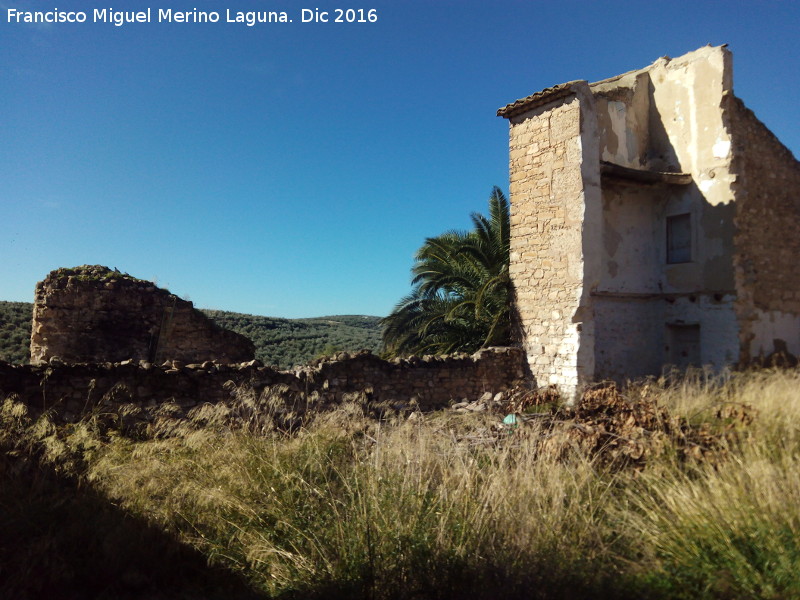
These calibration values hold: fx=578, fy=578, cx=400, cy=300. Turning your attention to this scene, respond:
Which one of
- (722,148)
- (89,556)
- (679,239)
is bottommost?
(89,556)

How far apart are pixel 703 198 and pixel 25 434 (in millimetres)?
12574

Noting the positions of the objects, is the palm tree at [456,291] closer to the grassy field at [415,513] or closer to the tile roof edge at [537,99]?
the tile roof edge at [537,99]

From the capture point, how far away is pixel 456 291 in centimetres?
1493

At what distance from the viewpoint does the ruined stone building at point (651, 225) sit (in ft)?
37.0

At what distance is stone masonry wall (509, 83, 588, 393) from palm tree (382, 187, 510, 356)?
125 centimetres

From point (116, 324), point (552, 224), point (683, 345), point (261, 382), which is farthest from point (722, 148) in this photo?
point (116, 324)

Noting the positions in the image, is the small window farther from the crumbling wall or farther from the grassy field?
the grassy field

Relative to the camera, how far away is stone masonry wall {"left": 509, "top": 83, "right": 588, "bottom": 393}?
11.1 metres

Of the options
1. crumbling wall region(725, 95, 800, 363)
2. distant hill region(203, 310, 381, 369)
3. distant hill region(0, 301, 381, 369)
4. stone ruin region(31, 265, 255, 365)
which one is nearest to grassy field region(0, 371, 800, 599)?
stone ruin region(31, 265, 255, 365)

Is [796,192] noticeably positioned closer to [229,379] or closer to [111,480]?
[229,379]

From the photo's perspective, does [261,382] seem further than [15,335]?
No

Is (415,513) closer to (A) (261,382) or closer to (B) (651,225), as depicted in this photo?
(A) (261,382)

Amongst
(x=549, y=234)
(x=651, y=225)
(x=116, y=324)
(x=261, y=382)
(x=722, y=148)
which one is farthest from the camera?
(x=651, y=225)

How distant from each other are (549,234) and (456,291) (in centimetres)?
384
